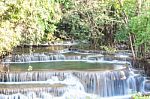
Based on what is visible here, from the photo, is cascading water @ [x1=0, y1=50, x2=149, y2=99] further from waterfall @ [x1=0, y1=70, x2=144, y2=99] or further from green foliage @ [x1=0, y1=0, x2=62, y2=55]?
green foliage @ [x1=0, y1=0, x2=62, y2=55]

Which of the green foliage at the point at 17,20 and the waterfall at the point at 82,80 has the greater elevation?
the green foliage at the point at 17,20

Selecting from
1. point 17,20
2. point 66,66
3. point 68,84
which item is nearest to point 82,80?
point 68,84

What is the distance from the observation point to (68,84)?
16.8m

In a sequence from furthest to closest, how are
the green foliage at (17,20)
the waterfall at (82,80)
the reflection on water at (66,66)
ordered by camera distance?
the reflection on water at (66,66) < the waterfall at (82,80) < the green foliage at (17,20)

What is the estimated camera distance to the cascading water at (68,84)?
15.5m

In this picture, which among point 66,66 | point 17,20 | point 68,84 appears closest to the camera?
point 68,84

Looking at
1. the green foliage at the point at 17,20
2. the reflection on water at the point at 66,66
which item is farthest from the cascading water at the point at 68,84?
the green foliage at the point at 17,20

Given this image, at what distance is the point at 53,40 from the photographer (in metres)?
28.3

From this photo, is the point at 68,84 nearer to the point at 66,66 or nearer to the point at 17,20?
the point at 66,66

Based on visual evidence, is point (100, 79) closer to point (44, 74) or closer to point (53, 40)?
point (44, 74)

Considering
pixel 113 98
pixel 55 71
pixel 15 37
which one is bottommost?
pixel 113 98

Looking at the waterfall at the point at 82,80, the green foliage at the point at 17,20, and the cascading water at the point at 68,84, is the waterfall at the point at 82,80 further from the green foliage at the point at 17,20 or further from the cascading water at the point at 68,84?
the green foliage at the point at 17,20

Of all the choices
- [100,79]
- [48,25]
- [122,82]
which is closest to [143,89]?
[122,82]

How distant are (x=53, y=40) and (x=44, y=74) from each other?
1130 cm
